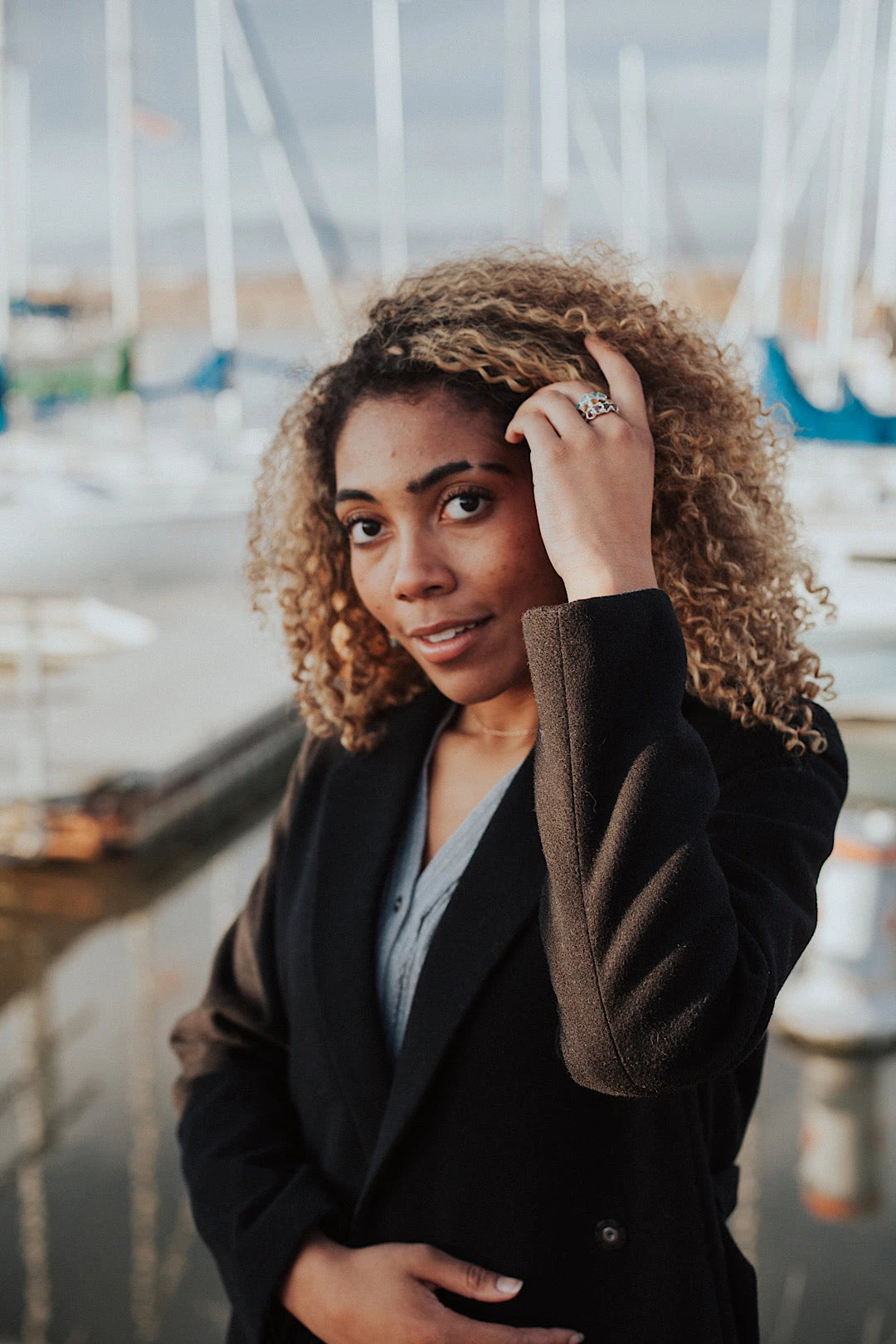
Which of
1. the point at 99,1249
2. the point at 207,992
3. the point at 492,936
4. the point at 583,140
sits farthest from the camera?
the point at 583,140

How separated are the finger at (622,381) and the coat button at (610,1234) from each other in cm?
65

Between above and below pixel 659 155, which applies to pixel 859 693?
below

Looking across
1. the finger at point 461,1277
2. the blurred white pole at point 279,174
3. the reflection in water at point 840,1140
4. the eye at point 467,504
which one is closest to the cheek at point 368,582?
the eye at point 467,504

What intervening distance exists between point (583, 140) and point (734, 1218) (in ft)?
60.9

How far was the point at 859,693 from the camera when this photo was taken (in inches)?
277

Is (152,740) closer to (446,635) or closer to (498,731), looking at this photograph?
(498,731)

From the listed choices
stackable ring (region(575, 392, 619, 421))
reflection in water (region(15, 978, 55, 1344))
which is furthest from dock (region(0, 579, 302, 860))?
stackable ring (region(575, 392, 619, 421))

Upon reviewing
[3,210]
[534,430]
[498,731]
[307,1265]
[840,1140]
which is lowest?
[840,1140]

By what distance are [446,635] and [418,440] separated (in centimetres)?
17

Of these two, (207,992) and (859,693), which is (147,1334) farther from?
(859,693)

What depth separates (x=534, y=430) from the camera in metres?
0.95

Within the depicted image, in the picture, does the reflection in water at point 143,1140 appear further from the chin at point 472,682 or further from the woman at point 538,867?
the chin at point 472,682

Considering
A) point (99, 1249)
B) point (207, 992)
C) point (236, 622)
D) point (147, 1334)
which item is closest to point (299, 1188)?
point (207, 992)

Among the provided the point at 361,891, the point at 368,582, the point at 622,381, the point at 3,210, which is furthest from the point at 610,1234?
the point at 3,210
